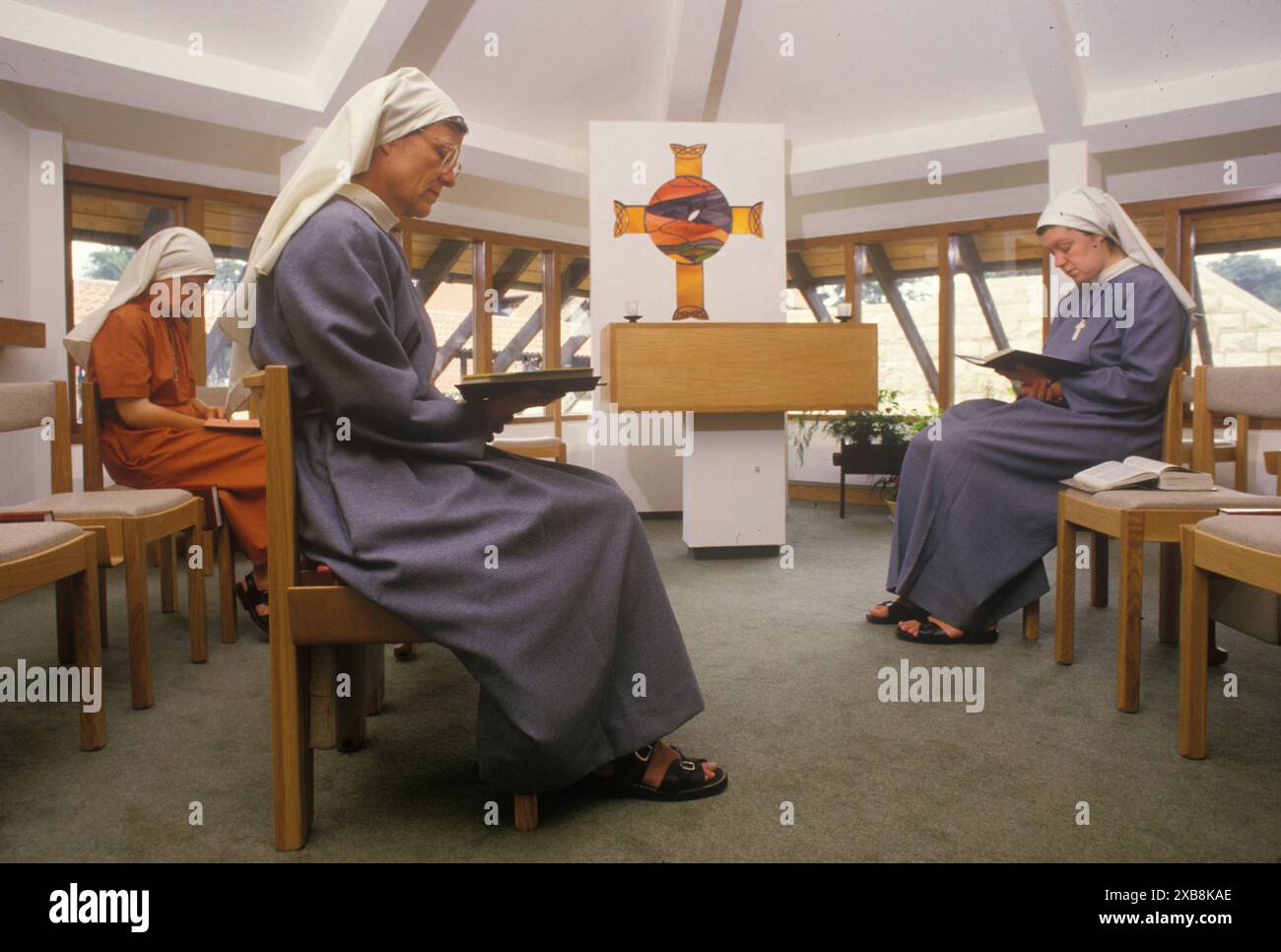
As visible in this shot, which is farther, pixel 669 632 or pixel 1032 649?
pixel 1032 649

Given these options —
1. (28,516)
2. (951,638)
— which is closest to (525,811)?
(28,516)

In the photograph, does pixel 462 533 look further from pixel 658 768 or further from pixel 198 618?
pixel 198 618

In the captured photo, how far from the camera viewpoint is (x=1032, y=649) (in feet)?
9.59

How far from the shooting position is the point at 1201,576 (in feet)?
6.39

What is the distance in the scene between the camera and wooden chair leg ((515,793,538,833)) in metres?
1.67

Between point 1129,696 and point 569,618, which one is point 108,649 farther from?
point 1129,696

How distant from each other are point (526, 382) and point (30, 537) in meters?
1.07

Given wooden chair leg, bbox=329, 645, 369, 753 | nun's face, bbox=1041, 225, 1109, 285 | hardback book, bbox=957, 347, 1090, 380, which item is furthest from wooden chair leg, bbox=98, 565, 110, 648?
nun's face, bbox=1041, 225, 1109, 285

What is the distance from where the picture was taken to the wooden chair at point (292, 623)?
159cm

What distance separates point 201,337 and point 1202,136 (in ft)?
20.1

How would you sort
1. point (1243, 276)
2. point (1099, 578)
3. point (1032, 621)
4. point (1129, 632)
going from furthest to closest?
point (1243, 276) < point (1099, 578) < point (1032, 621) < point (1129, 632)

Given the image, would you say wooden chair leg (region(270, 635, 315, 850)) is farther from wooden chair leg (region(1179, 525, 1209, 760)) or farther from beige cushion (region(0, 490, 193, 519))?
wooden chair leg (region(1179, 525, 1209, 760))
